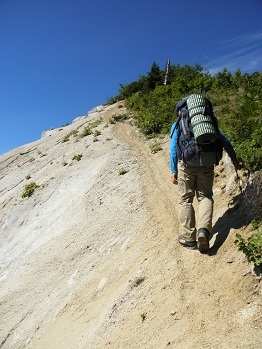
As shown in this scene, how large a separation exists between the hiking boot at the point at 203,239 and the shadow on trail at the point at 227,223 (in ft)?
0.55

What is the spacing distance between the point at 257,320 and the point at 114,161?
36.1 feet

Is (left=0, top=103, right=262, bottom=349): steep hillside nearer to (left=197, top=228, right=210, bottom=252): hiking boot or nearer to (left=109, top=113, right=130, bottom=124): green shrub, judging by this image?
(left=197, top=228, right=210, bottom=252): hiking boot

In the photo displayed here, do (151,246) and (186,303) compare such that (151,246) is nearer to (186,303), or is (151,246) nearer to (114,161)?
(186,303)

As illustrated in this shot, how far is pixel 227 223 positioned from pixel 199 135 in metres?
2.07

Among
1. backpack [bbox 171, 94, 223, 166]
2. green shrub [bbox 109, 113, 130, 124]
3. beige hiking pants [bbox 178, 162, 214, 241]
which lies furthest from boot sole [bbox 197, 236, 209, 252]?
green shrub [bbox 109, 113, 130, 124]

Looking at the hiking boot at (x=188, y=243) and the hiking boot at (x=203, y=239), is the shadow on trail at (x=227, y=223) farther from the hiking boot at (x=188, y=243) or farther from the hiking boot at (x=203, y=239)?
the hiking boot at (x=188, y=243)

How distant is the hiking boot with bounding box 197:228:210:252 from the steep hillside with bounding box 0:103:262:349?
0.65 feet

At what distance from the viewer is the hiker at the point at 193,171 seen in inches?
245

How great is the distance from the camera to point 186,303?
543cm

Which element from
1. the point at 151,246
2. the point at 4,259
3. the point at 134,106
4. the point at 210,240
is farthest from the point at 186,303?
the point at 134,106

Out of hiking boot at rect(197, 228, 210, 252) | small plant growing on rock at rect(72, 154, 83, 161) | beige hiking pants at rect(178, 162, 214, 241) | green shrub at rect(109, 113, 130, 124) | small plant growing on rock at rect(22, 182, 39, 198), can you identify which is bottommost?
hiking boot at rect(197, 228, 210, 252)

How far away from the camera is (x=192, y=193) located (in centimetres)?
672

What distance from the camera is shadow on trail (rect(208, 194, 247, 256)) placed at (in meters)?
6.43

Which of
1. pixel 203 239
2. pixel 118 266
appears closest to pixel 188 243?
pixel 203 239
